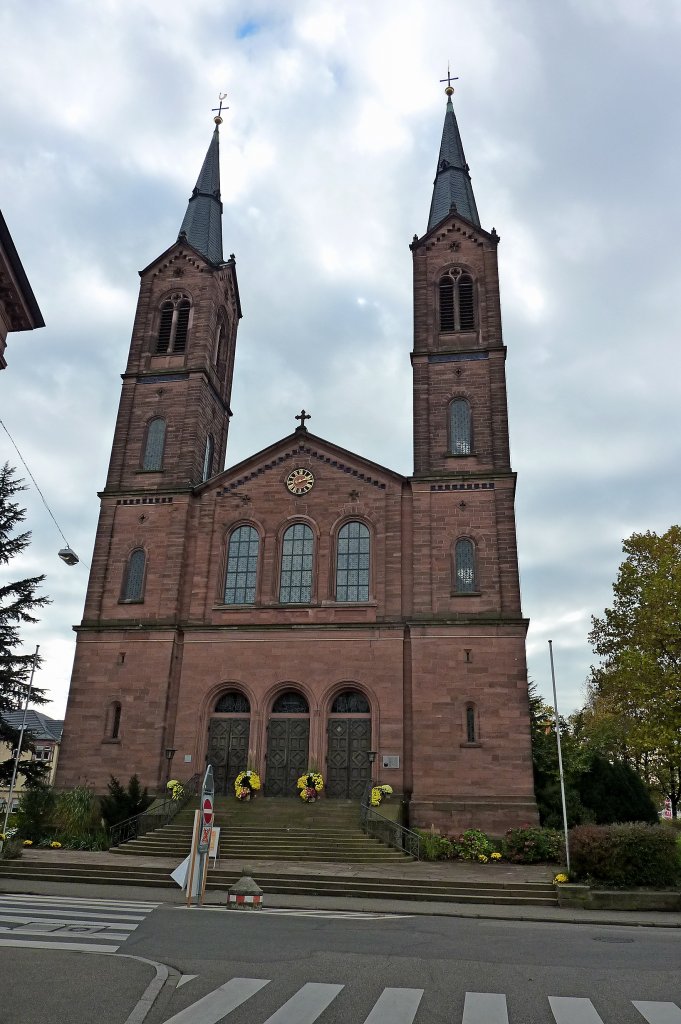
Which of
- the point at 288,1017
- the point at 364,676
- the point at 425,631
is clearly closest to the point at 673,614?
the point at 425,631

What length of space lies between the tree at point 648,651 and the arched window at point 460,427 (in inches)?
361

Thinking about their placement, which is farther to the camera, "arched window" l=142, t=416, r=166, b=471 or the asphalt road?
"arched window" l=142, t=416, r=166, b=471

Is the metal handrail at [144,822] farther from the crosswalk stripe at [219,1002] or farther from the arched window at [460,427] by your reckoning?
the crosswalk stripe at [219,1002]

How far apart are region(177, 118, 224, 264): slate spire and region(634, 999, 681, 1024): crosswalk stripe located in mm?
35349

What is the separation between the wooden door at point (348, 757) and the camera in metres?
26.9

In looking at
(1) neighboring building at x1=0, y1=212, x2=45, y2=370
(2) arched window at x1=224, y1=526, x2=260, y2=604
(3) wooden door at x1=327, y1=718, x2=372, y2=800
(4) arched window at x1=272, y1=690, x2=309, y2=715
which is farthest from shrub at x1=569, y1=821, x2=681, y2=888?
(1) neighboring building at x1=0, y1=212, x2=45, y2=370

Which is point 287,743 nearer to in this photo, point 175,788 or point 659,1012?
point 175,788

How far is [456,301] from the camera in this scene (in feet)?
114

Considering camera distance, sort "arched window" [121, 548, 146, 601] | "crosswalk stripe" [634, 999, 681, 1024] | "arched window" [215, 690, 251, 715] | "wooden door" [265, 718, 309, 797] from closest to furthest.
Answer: "crosswalk stripe" [634, 999, 681, 1024] < "wooden door" [265, 718, 309, 797] < "arched window" [215, 690, 251, 715] < "arched window" [121, 548, 146, 601]

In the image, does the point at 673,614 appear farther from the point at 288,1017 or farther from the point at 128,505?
the point at 288,1017

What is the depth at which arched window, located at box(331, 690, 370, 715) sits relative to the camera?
28078 millimetres

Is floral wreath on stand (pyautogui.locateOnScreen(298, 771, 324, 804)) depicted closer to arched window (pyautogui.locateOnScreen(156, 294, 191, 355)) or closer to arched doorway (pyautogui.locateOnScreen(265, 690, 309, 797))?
arched doorway (pyautogui.locateOnScreen(265, 690, 309, 797))

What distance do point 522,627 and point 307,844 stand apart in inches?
400

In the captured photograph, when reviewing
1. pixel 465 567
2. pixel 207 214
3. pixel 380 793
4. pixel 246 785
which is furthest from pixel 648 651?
pixel 207 214
